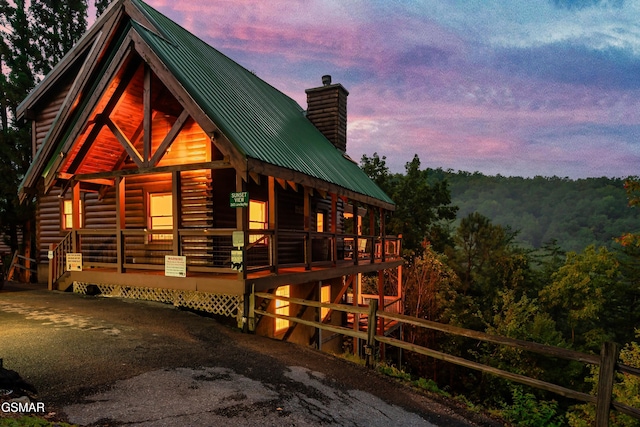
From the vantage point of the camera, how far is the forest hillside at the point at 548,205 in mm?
106750

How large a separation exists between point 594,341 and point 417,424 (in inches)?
1510

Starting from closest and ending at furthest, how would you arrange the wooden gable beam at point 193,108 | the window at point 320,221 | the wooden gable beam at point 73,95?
1. the wooden gable beam at point 193,108
2. the wooden gable beam at point 73,95
3. the window at point 320,221

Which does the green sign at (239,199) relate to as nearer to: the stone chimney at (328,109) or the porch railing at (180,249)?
the porch railing at (180,249)

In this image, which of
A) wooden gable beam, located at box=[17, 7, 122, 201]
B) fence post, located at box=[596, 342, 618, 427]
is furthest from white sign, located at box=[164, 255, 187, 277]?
fence post, located at box=[596, 342, 618, 427]

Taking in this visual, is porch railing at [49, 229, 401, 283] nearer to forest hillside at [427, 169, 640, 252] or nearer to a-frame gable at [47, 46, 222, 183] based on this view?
a-frame gable at [47, 46, 222, 183]

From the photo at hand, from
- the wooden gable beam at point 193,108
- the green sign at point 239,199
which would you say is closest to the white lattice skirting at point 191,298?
the green sign at point 239,199

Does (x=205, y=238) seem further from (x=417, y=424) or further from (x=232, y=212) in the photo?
(x=417, y=424)

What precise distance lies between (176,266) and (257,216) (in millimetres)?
4374

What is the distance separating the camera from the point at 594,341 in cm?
3512

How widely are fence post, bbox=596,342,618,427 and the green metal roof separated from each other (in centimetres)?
759

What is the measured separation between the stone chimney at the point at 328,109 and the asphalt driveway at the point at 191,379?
14.6m

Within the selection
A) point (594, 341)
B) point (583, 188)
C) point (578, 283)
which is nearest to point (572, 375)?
point (594, 341)

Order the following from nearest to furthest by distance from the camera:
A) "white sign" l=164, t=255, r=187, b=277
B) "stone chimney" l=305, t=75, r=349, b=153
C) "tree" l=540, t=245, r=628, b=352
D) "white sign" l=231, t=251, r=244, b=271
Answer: "white sign" l=231, t=251, r=244, b=271 < "white sign" l=164, t=255, r=187, b=277 < "stone chimney" l=305, t=75, r=349, b=153 < "tree" l=540, t=245, r=628, b=352

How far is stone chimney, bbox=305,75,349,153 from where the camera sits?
22.0 m
